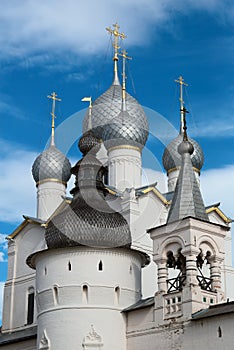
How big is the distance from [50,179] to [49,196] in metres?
0.54

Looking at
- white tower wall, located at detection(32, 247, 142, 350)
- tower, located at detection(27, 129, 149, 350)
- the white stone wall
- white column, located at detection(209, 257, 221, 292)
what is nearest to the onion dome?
tower, located at detection(27, 129, 149, 350)

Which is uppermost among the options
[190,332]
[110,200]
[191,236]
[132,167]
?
[132,167]

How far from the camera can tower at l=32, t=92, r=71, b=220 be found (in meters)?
23.1

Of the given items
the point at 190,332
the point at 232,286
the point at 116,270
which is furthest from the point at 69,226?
the point at 232,286

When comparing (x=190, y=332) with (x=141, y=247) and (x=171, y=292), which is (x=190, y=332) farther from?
(x=141, y=247)

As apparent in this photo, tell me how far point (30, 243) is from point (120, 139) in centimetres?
427

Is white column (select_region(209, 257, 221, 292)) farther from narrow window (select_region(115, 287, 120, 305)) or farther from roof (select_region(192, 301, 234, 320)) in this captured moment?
narrow window (select_region(115, 287, 120, 305))

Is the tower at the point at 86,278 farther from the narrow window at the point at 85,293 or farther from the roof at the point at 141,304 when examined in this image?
the roof at the point at 141,304

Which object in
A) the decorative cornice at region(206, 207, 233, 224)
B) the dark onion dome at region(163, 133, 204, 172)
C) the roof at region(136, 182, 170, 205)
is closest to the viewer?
the roof at region(136, 182, 170, 205)

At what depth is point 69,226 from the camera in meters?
15.7

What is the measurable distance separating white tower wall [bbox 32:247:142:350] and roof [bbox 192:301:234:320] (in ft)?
7.79

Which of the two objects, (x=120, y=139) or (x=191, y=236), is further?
(x=120, y=139)

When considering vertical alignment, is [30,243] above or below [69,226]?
above

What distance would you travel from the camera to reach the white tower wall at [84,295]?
1503 cm
